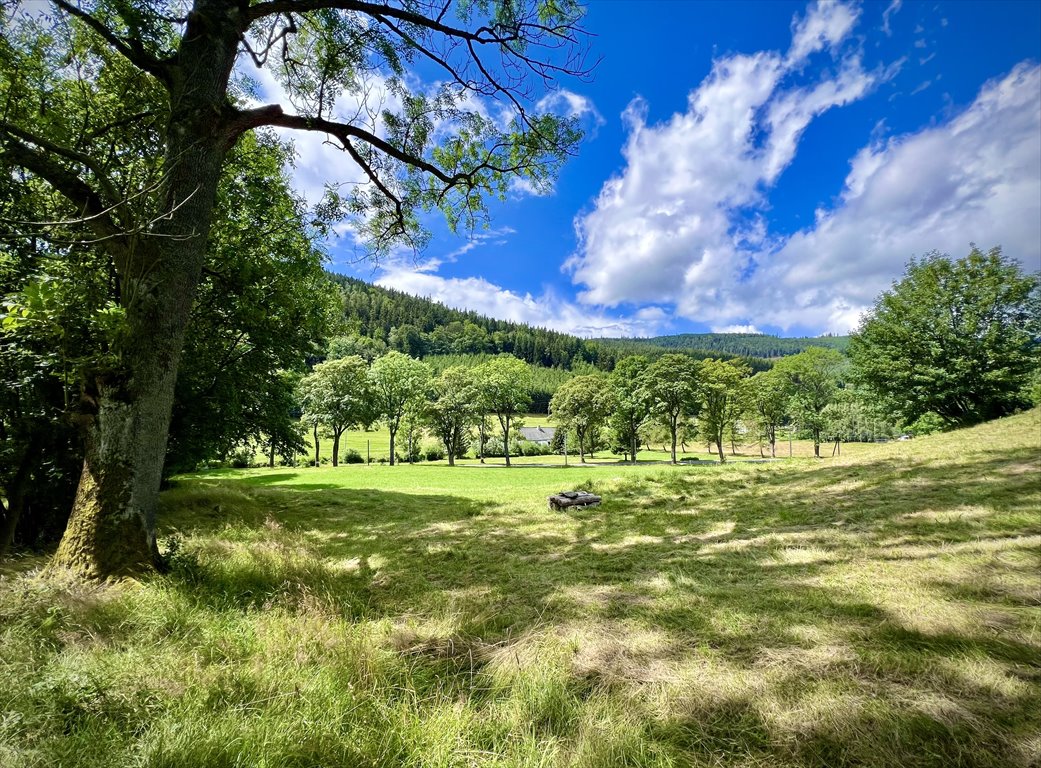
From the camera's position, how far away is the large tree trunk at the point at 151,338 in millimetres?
3871

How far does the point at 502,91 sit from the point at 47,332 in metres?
6.69

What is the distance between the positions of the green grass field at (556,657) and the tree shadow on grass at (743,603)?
0.02m

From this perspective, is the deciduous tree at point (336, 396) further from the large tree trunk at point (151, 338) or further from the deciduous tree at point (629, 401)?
the large tree trunk at point (151, 338)

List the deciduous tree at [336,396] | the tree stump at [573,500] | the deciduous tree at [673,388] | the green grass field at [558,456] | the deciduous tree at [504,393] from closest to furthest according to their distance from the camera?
the tree stump at [573,500]
the deciduous tree at [336,396]
the deciduous tree at [673,388]
the deciduous tree at [504,393]
the green grass field at [558,456]

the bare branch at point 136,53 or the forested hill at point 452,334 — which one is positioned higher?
the forested hill at point 452,334

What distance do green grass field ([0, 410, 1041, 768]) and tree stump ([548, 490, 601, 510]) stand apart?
15.1 ft

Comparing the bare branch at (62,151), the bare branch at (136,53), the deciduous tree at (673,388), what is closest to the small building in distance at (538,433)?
the deciduous tree at (673,388)

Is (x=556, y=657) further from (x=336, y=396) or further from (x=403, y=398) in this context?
(x=403, y=398)

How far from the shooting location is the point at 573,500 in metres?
10.8

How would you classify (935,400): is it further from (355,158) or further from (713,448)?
(713,448)

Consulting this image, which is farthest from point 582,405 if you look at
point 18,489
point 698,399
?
point 18,489

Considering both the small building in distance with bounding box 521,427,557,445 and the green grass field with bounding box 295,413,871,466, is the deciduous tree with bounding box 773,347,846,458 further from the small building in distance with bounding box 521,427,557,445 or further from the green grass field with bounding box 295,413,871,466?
the small building in distance with bounding box 521,427,557,445

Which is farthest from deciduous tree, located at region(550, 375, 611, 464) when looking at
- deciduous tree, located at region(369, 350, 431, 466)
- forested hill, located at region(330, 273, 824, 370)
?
forested hill, located at region(330, 273, 824, 370)

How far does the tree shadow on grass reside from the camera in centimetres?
212
